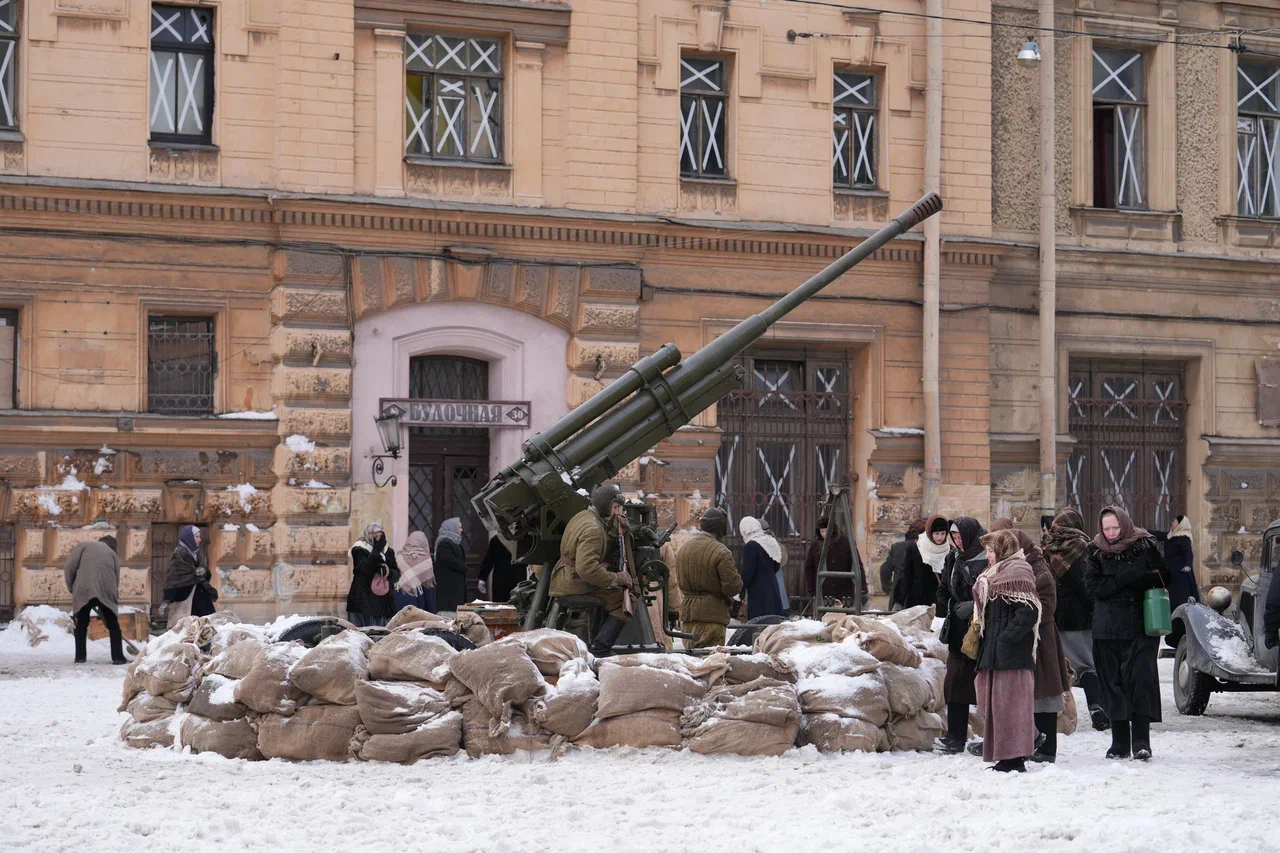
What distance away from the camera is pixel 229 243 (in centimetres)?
2050

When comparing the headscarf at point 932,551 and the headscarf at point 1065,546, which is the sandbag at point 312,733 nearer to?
the headscarf at point 1065,546

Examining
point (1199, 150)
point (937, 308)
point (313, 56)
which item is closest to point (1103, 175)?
point (1199, 150)

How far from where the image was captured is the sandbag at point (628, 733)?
11.0m

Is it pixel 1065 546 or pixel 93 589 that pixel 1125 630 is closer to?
pixel 1065 546

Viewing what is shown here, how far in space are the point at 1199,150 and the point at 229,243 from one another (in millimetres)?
12764

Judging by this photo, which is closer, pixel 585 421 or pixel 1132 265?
pixel 585 421

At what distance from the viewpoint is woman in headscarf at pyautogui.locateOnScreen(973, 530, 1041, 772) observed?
34.9 feet

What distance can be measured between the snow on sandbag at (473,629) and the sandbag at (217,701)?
237 centimetres

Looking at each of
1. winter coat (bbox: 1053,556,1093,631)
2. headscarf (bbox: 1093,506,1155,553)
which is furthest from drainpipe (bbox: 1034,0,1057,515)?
headscarf (bbox: 1093,506,1155,553)

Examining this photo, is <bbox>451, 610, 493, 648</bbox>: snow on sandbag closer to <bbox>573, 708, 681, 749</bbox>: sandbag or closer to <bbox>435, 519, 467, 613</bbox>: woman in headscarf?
<bbox>573, 708, 681, 749</bbox>: sandbag

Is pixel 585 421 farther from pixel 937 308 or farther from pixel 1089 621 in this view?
pixel 937 308

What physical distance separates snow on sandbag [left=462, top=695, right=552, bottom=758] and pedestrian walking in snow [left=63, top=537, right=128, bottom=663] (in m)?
7.93

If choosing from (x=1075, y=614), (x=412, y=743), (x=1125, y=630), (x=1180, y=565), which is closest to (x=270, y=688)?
(x=412, y=743)

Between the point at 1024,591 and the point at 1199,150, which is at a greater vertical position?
the point at 1199,150
